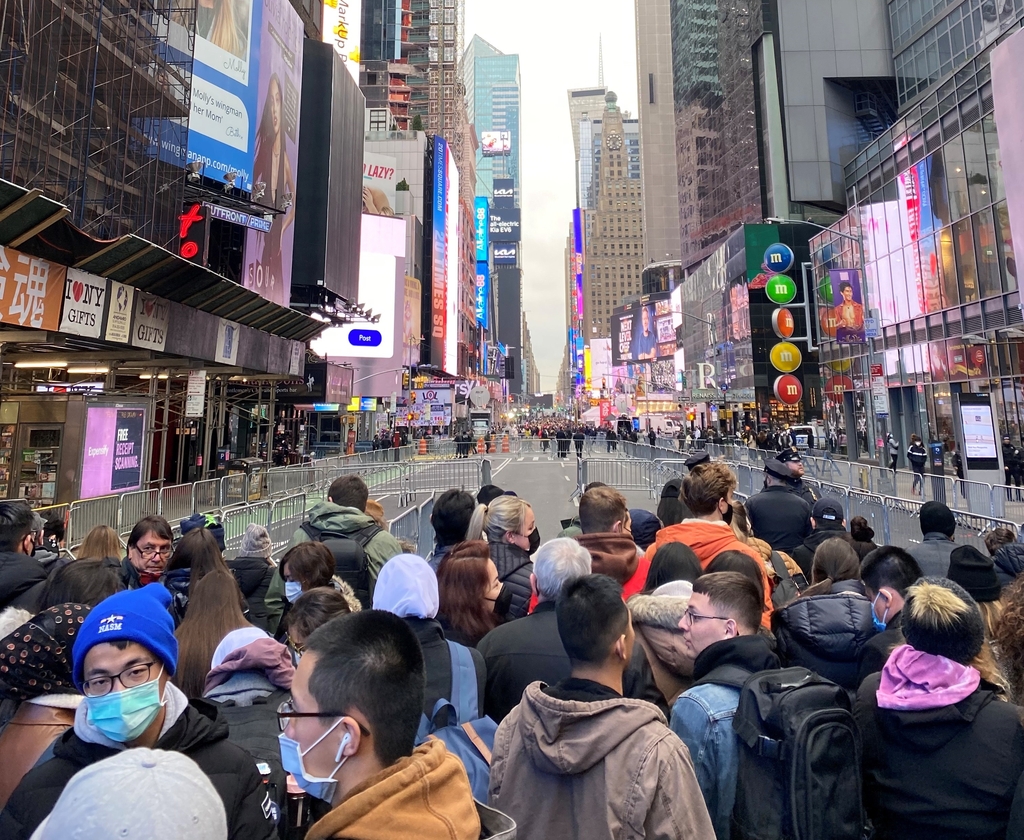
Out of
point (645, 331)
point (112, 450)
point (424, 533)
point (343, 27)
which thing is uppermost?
point (343, 27)

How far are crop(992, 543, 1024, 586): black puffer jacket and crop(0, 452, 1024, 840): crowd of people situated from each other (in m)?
1.91

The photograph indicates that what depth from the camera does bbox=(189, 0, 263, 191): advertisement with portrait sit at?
82.5 ft

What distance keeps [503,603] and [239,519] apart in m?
10.1

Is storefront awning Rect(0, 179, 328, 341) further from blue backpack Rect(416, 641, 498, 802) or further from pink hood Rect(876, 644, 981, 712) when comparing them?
pink hood Rect(876, 644, 981, 712)

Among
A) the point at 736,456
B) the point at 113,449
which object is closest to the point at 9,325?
the point at 113,449

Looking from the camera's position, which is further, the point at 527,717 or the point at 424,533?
the point at 424,533

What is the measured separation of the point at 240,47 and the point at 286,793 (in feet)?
107

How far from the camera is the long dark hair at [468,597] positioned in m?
4.11

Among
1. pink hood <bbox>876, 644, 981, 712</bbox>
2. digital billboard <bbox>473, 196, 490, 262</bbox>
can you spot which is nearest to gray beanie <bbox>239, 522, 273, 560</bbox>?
pink hood <bbox>876, 644, 981, 712</bbox>

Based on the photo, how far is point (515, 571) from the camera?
477cm

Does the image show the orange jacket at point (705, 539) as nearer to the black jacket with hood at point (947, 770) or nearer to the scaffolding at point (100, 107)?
the black jacket with hood at point (947, 770)

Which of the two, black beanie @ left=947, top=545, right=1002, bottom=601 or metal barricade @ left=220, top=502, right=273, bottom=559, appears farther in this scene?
metal barricade @ left=220, top=502, right=273, bottom=559

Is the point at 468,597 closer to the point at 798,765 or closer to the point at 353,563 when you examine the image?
the point at 353,563

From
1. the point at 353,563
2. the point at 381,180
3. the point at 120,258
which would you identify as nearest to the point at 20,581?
the point at 353,563
